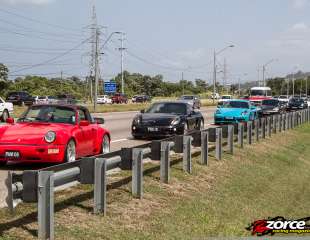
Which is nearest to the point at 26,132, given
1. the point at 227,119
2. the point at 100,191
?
the point at 100,191

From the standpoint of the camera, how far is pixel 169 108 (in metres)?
22.8

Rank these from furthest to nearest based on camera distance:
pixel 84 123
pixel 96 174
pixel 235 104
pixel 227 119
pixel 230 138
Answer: pixel 235 104, pixel 227 119, pixel 230 138, pixel 84 123, pixel 96 174

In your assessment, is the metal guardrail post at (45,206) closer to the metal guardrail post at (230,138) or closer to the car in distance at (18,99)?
the metal guardrail post at (230,138)

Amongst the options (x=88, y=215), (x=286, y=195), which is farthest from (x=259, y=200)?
A: (x=88, y=215)

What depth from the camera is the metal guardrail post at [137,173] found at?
9.48 meters

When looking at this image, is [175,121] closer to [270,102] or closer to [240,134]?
[240,134]

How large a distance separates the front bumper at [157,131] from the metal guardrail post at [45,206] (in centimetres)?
1448

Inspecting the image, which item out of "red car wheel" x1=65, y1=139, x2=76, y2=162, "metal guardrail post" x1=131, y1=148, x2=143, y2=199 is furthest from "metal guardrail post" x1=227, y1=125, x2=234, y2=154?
"metal guardrail post" x1=131, y1=148, x2=143, y2=199

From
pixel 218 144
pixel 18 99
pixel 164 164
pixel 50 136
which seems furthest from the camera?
pixel 18 99

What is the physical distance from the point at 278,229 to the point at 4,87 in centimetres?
9280

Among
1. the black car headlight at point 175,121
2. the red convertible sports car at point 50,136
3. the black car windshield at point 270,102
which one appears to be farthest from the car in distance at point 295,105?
the red convertible sports car at point 50,136

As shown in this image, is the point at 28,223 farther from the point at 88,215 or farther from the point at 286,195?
the point at 286,195

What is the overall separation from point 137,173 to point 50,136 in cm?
336

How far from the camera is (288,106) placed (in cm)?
6203
